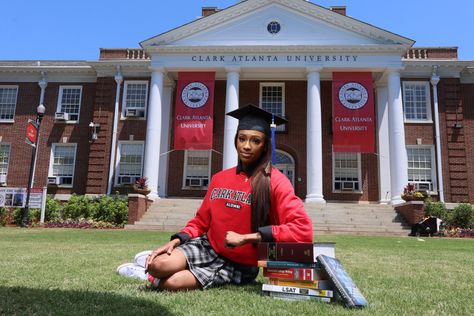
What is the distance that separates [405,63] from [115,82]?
16457 millimetres

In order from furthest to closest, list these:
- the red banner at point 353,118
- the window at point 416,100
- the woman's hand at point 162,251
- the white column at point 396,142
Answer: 1. the window at point 416,100
2. the red banner at point 353,118
3. the white column at point 396,142
4. the woman's hand at point 162,251

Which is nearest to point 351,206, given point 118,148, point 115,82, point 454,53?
point 454,53

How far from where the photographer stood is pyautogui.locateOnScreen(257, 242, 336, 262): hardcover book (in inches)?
140

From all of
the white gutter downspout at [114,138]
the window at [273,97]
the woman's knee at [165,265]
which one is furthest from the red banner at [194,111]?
the woman's knee at [165,265]

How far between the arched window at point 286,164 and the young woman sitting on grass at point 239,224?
19.3 m

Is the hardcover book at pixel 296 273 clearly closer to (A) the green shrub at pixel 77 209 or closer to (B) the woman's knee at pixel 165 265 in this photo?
(B) the woman's knee at pixel 165 265

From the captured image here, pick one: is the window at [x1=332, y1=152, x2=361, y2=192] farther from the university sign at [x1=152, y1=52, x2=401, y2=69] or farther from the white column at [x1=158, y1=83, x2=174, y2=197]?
the white column at [x1=158, y1=83, x2=174, y2=197]

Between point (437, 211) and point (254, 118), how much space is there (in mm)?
17825

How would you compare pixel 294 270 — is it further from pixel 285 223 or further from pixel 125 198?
pixel 125 198

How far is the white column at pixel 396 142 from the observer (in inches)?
782

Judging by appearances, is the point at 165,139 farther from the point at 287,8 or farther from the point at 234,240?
the point at 234,240

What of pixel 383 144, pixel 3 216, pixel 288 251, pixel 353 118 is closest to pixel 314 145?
pixel 353 118

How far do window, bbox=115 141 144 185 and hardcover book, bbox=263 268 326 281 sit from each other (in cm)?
2048

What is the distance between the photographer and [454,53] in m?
22.9
